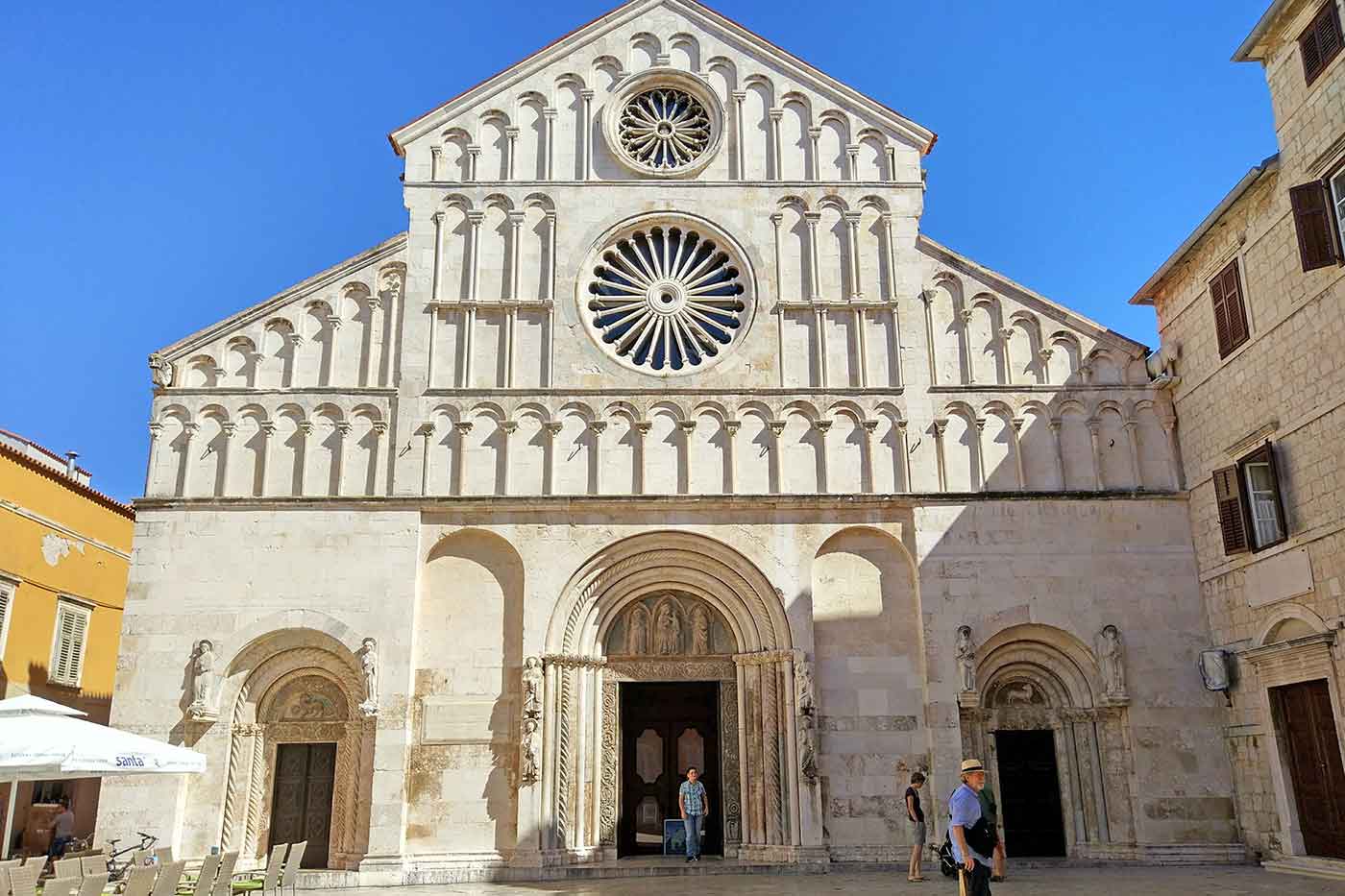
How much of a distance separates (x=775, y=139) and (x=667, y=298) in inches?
147

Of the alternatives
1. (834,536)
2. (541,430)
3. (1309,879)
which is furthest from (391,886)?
(1309,879)

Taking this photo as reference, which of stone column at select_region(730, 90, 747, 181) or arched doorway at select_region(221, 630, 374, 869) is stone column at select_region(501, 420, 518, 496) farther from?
stone column at select_region(730, 90, 747, 181)

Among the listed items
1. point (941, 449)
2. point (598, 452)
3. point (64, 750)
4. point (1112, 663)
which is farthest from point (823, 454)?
point (64, 750)

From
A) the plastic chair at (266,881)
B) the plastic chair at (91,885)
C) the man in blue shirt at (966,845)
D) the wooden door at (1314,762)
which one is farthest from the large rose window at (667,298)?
the plastic chair at (91,885)

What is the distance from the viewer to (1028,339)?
20375 mm

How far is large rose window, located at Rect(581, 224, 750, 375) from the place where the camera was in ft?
67.6

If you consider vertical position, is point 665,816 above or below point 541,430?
below

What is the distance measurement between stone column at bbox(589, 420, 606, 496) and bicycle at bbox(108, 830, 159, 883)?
849 centimetres

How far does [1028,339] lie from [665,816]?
34.2ft

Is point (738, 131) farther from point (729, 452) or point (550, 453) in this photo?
point (550, 453)

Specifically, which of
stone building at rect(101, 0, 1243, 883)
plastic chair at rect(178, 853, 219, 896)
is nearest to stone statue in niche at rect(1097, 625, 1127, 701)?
stone building at rect(101, 0, 1243, 883)

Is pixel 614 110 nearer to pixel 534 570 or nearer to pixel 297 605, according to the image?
pixel 534 570

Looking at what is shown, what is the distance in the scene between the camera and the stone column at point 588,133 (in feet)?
70.4

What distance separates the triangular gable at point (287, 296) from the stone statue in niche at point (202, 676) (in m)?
5.19
